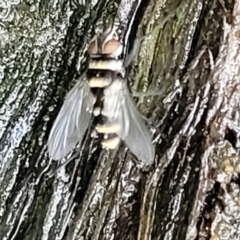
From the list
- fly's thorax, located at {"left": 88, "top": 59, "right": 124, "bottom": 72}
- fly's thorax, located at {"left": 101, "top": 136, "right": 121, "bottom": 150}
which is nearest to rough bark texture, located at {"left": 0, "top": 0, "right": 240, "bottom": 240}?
fly's thorax, located at {"left": 101, "top": 136, "right": 121, "bottom": 150}

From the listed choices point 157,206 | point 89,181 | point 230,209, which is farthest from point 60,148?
point 230,209

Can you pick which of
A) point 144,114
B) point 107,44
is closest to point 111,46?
point 107,44

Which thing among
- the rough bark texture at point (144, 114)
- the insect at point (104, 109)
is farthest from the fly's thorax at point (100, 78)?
the rough bark texture at point (144, 114)

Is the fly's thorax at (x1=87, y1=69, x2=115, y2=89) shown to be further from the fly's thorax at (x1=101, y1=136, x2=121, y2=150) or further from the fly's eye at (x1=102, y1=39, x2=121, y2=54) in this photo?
the fly's thorax at (x1=101, y1=136, x2=121, y2=150)

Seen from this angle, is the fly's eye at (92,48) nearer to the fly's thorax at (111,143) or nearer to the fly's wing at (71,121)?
the fly's wing at (71,121)

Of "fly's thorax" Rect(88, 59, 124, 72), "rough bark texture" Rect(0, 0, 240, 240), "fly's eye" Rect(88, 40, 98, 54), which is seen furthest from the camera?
"fly's thorax" Rect(88, 59, 124, 72)

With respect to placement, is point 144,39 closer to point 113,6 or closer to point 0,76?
point 113,6

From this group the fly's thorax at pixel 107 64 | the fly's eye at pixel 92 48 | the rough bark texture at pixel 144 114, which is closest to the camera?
the rough bark texture at pixel 144 114

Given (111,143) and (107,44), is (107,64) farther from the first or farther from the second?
(111,143)
